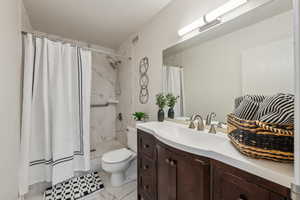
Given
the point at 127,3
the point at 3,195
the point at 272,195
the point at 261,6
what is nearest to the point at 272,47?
the point at 261,6

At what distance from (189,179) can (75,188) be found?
5.51 ft

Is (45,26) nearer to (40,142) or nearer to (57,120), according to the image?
(57,120)

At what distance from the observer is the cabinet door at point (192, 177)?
749mm

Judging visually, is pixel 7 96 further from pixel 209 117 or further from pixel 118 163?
pixel 209 117

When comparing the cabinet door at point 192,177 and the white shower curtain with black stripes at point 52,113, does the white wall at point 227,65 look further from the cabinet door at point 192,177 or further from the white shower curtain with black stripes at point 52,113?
the white shower curtain with black stripes at point 52,113

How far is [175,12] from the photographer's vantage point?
153 centimetres

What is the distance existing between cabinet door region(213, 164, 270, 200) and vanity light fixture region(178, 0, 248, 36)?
1188 millimetres

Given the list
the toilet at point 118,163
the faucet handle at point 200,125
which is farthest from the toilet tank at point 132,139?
the faucet handle at point 200,125

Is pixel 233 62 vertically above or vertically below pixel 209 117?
above

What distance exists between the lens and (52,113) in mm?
1637

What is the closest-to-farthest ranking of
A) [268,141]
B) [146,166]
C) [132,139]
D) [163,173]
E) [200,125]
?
[268,141] < [163,173] < [200,125] < [146,166] < [132,139]

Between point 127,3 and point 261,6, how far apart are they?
1.40 m

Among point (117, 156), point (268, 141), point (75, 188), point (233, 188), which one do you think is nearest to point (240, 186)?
point (233, 188)

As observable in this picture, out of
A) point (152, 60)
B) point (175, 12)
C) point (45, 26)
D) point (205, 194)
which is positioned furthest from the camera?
point (45, 26)
